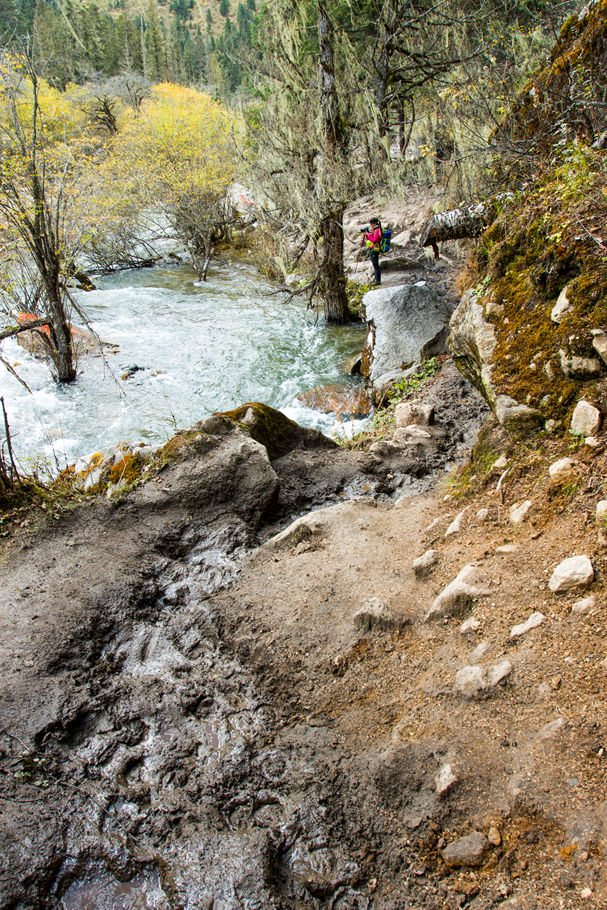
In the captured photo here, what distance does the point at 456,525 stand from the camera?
10.7 feet

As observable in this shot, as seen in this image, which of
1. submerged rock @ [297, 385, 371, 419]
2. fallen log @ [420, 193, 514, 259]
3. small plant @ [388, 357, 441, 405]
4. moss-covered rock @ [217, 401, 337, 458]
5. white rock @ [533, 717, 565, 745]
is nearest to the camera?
white rock @ [533, 717, 565, 745]

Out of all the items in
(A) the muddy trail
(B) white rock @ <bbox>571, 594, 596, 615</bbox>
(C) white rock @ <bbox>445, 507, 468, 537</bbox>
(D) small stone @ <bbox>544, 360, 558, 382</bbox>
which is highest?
(D) small stone @ <bbox>544, 360, 558, 382</bbox>

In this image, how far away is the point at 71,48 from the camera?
58469 millimetres

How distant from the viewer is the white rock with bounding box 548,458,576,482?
9.01 feet

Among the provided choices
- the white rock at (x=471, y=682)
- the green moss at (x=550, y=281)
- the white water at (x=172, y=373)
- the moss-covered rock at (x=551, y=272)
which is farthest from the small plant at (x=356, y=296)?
the white rock at (x=471, y=682)

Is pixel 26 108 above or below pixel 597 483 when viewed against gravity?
above

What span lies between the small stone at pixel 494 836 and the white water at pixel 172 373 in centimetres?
591

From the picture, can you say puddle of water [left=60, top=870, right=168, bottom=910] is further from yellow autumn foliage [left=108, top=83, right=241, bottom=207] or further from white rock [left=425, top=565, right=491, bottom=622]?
yellow autumn foliage [left=108, top=83, right=241, bottom=207]

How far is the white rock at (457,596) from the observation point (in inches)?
98.0

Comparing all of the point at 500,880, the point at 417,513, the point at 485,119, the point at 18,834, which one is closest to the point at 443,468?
the point at 417,513

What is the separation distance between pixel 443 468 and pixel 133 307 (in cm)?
1384

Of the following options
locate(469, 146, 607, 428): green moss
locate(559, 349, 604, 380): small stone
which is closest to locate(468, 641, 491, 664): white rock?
locate(469, 146, 607, 428): green moss

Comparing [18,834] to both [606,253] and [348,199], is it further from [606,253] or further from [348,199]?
[348,199]

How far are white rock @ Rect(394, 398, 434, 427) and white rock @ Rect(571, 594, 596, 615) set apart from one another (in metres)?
4.18
